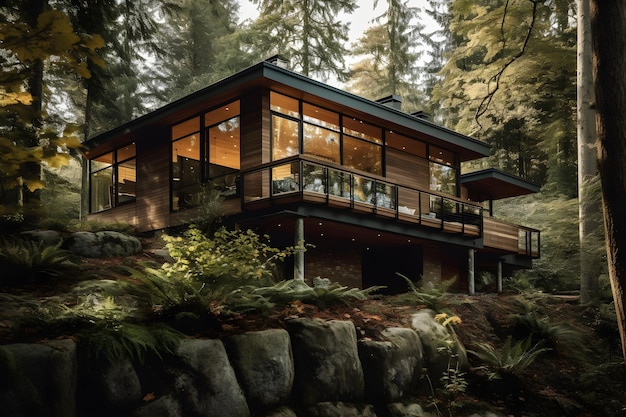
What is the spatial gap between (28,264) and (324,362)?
6.02m

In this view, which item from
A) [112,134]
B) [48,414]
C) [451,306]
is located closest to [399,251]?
[451,306]

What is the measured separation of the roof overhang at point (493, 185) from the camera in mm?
25203

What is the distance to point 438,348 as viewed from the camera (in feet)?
35.4

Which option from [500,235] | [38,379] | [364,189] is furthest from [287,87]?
[38,379]

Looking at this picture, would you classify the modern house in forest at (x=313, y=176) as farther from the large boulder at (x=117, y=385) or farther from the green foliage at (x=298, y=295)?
the large boulder at (x=117, y=385)

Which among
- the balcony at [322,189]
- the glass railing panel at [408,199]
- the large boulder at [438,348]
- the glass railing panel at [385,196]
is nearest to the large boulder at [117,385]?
the large boulder at [438,348]

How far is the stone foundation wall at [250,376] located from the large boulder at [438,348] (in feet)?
0.09

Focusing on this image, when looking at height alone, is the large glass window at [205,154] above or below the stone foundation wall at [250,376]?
above

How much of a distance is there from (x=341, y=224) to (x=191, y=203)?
524 centimetres

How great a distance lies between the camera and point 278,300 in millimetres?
10086

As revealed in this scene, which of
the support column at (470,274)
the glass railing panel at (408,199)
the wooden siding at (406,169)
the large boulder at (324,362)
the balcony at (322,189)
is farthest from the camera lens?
the wooden siding at (406,169)

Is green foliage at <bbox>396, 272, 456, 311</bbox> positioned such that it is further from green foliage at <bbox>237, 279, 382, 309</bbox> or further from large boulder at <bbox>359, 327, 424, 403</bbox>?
large boulder at <bbox>359, 327, 424, 403</bbox>

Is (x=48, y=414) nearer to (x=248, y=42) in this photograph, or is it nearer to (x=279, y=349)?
(x=279, y=349)

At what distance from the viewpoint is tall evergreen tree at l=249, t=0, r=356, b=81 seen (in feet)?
96.7
